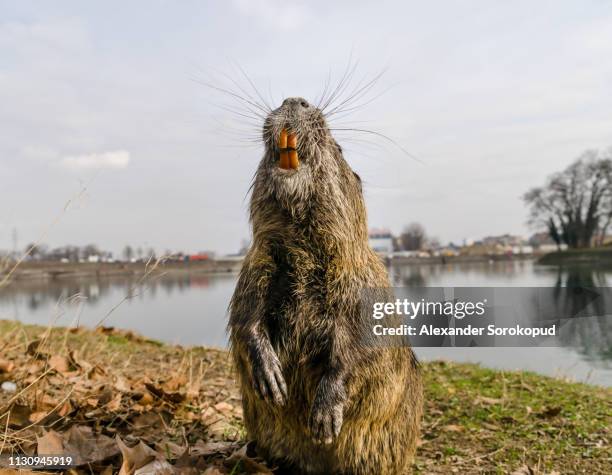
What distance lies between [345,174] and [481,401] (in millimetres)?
A: 3067

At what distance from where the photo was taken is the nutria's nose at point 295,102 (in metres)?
3.28

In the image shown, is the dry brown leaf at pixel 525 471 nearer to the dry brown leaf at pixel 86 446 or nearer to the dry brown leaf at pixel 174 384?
the dry brown leaf at pixel 174 384

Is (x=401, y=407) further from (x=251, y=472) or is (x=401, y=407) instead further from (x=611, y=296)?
(x=611, y=296)

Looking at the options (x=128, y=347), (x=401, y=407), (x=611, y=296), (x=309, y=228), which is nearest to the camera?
(x=309, y=228)

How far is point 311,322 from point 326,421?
1.75 feet

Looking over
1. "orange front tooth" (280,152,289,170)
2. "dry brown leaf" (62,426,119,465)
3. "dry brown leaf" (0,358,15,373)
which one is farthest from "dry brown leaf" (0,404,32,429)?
"orange front tooth" (280,152,289,170)

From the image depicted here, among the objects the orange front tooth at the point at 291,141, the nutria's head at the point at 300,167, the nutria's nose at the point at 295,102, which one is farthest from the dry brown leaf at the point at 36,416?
the nutria's nose at the point at 295,102

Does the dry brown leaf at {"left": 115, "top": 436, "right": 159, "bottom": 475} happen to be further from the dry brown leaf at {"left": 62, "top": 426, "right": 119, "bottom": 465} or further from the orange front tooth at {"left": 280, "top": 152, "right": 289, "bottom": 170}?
the orange front tooth at {"left": 280, "top": 152, "right": 289, "bottom": 170}

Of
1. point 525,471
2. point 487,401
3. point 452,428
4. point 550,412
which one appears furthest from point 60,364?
point 550,412

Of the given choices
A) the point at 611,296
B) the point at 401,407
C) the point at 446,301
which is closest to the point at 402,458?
the point at 401,407

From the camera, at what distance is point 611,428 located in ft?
15.8

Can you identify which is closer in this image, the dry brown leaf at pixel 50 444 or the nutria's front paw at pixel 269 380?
the nutria's front paw at pixel 269 380

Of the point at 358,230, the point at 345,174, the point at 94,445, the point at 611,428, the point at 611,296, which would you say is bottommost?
the point at 611,428

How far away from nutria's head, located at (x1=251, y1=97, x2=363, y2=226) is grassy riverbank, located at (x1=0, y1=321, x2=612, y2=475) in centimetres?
156
